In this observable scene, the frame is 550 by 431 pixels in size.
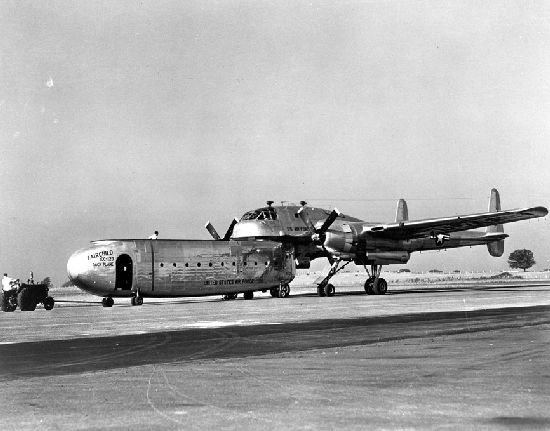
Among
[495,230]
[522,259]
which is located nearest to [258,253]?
[495,230]

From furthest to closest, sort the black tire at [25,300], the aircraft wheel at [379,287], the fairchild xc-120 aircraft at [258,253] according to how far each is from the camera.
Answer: the aircraft wheel at [379,287], the fairchild xc-120 aircraft at [258,253], the black tire at [25,300]

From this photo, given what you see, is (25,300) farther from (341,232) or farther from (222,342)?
(222,342)

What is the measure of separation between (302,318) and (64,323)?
8444mm

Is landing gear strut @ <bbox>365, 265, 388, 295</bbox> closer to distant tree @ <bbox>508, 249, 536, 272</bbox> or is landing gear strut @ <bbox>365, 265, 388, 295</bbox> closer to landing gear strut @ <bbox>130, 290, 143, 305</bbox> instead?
landing gear strut @ <bbox>130, 290, 143, 305</bbox>

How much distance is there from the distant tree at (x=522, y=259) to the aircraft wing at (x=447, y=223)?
13627 centimetres

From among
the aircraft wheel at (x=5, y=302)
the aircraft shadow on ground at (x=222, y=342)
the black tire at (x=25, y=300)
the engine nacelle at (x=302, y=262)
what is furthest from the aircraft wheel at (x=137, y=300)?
the aircraft shadow on ground at (x=222, y=342)

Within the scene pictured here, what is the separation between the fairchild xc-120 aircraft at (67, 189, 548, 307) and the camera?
35.7 m

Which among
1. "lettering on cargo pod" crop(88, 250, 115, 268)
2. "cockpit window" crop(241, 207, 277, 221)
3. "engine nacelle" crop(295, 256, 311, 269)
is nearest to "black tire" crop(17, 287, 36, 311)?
"lettering on cargo pod" crop(88, 250, 115, 268)

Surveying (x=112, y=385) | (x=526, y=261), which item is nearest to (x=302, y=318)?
(x=112, y=385)

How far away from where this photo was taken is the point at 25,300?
3453cm

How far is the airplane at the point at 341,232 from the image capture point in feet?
145

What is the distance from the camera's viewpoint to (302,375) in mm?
10734

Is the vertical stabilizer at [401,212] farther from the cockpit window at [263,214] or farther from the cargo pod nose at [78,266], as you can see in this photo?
the cargo pod nose at [78,266]

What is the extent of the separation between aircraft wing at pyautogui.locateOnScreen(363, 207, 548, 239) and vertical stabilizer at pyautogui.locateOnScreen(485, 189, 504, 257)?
1565cm
